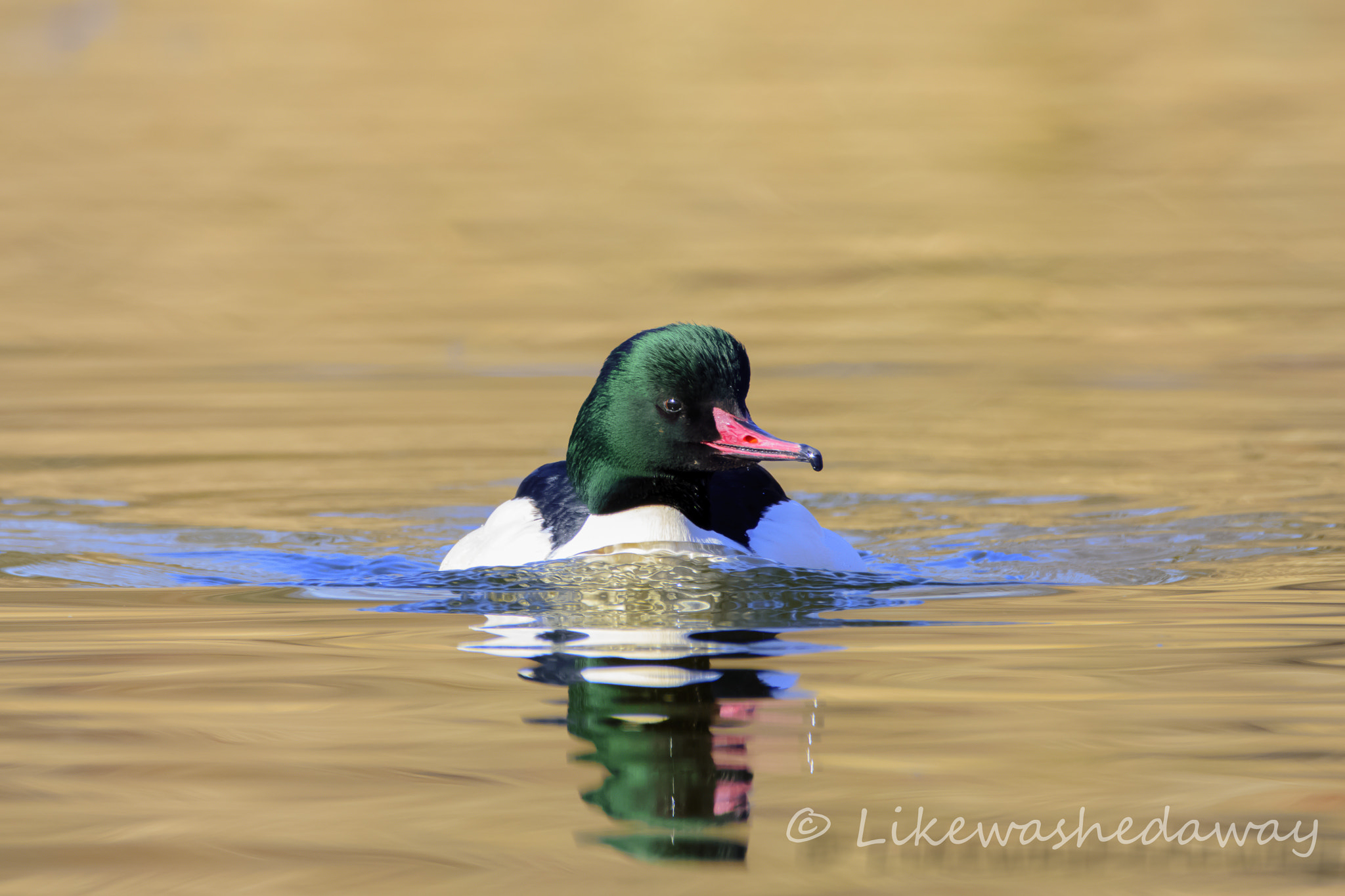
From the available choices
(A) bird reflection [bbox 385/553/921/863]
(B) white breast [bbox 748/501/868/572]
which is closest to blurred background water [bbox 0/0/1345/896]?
(A) bird reflection [bbox 385/553/921/863]

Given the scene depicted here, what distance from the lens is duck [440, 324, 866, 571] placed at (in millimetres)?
6043

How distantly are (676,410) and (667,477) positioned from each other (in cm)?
34

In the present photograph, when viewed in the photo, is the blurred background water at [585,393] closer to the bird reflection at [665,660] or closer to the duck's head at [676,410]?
the bird reflection at [665,660]

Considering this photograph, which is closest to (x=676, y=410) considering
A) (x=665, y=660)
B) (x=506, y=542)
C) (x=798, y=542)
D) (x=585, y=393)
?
(x=798, y=542)

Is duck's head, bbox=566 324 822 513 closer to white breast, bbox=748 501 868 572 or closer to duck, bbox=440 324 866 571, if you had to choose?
duck, bbox=440 324 866 571

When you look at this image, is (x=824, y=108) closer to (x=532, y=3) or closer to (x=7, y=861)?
(x=532, y=3)

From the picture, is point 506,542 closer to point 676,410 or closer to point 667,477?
point 667,477

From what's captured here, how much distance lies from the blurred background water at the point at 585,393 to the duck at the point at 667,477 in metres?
0.26

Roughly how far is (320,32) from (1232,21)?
13174 millimetres

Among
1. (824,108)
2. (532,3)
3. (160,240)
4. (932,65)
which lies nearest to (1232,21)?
(932,65)

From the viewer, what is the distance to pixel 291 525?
7953 mm

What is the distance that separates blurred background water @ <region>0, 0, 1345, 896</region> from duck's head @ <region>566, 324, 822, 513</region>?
40cm

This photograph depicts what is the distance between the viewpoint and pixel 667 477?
6.34m

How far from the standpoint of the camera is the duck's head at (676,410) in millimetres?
6031
